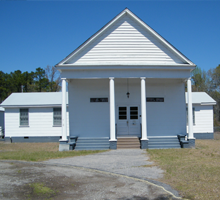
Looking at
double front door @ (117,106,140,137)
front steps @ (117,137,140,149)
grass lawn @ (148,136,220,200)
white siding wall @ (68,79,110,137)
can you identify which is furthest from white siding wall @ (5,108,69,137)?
grass lawn @ (148,136,220,200)

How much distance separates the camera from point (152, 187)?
271 inches

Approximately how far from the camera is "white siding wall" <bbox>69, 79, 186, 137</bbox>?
56.5 ft

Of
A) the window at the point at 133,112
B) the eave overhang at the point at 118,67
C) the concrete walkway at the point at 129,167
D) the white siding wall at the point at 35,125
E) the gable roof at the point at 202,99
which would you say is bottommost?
the concrete walkway at the point at 129,167

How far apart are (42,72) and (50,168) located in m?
42.3

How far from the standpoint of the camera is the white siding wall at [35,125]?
22.1 m

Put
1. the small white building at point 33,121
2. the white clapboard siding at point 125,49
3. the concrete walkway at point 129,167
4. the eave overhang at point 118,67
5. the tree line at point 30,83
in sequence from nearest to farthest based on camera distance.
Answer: the concrete walkway at point 129,167 → the eave overhang at point 118,67 → the white clapboard siding at point 125,49 → the small white building at point 33,121 → the tree line at point 30,83

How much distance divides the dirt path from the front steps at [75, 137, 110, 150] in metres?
6.08

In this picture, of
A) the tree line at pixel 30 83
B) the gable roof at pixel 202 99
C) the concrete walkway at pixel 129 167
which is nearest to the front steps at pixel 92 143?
the concrete walkway at pixel 129 167

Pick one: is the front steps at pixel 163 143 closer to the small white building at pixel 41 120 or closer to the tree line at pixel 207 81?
the small white building at pixel 41 120

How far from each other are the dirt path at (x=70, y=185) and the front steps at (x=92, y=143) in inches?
239

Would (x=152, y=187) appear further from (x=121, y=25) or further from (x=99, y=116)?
(x=121, y=25)

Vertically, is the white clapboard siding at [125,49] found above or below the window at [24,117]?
above

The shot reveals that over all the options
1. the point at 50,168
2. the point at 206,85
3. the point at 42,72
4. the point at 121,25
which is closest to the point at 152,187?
the point at 50,168

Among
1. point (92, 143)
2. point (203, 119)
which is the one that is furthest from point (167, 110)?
point (203, 119)
